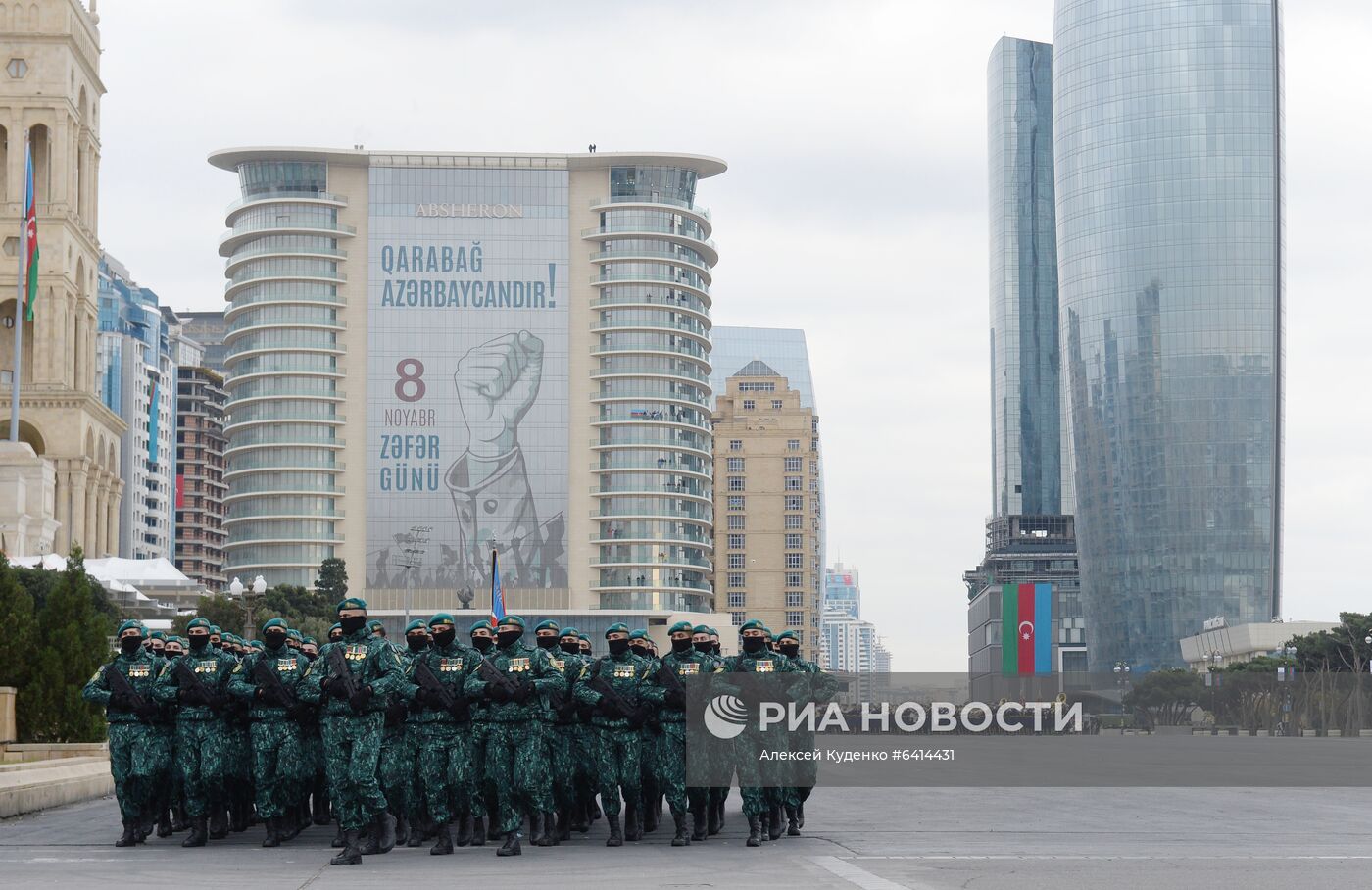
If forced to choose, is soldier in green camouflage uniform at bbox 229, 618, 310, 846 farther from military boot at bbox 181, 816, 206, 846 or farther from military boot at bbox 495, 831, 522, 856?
military boot at bbox 495, 831, 522, 856

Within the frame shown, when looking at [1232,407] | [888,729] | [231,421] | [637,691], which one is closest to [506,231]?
[231,421]

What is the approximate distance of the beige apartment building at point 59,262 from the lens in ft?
334

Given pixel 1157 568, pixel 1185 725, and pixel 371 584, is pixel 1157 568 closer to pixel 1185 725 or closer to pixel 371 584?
pixel 371 584

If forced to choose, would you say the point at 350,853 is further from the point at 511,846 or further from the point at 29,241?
the point at 29,241

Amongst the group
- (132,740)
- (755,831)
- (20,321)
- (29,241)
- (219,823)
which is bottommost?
(219,823)

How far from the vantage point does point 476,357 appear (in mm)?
153625

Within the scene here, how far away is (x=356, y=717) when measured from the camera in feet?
54.9

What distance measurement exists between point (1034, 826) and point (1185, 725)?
7054 cm

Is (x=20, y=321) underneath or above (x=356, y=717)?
above

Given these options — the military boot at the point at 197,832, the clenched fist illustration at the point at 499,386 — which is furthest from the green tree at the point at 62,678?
the clenched fist illustration at the point at 499,386

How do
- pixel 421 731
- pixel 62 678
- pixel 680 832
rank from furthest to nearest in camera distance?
pixel 62 678
pixel 680 832
pixel 421 731

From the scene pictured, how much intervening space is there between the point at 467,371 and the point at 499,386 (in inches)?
114

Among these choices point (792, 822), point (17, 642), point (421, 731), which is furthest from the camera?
point (17, 642)

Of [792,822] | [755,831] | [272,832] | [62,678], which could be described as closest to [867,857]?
[755,831]
